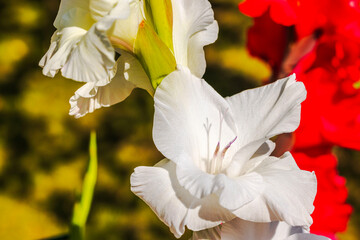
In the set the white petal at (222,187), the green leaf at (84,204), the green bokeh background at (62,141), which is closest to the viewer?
the white petal at (222,187)

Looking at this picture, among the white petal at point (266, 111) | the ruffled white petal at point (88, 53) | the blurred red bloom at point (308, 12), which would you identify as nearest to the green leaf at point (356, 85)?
the blurred red bloom at point (308, 12)

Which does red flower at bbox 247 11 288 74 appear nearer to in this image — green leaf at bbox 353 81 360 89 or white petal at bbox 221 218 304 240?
green leaf at bbox 353 81 360 89

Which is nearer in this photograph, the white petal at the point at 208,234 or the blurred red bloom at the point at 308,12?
the white petal at the point at 208,234

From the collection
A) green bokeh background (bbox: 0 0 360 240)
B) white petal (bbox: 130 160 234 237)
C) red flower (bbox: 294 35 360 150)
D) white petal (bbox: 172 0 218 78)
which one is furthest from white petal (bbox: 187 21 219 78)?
green bokeh background (bbox: 0 0 360 240)

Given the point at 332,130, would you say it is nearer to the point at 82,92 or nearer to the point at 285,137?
the point at 285,137

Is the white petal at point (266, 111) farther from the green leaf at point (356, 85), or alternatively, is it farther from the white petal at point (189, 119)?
the green leaf at point (356, 85)

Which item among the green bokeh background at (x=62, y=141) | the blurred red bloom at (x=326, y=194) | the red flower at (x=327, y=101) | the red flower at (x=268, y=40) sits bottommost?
the green bokeh background at (x=62, y=141)
